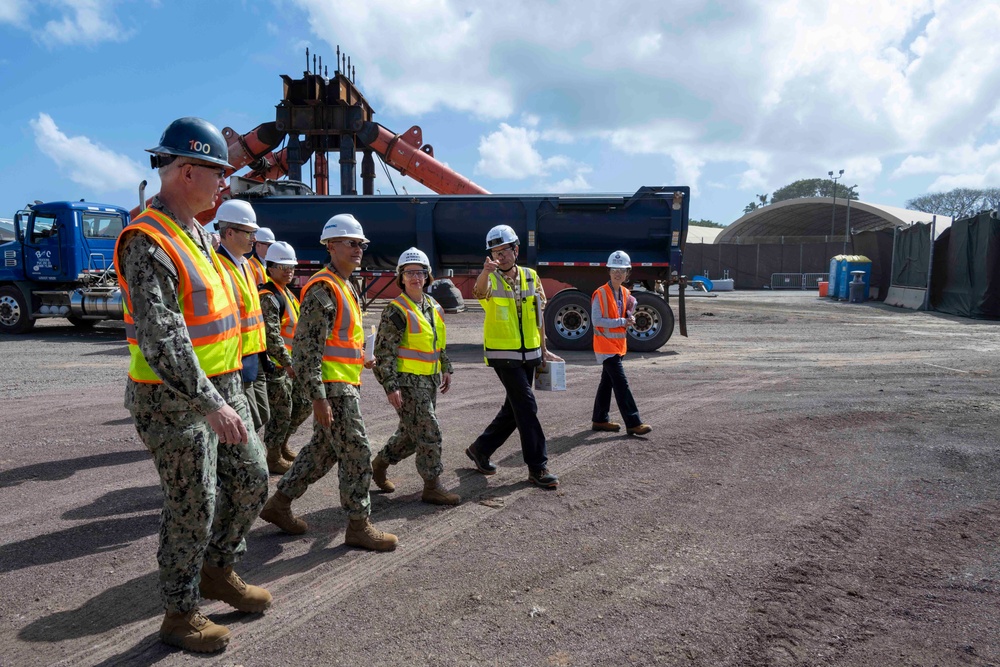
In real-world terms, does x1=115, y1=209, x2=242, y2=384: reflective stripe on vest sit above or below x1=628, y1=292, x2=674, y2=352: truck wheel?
above

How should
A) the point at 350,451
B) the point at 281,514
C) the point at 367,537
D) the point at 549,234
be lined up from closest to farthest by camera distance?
the point at 350,451, the point at 367,537, the point at 281,514, the point at 549,234

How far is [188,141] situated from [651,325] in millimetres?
→ 10839

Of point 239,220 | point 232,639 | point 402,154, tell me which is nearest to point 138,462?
point 239,220

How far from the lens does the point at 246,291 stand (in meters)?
3.47

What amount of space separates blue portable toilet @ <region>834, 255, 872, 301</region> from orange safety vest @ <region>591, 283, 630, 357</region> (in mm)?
24098

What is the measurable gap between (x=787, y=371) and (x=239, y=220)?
8482 mm

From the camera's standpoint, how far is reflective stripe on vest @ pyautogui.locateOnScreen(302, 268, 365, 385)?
370 centimetres

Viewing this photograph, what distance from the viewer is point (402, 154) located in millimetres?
19594

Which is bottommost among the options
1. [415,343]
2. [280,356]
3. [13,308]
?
[13,308]

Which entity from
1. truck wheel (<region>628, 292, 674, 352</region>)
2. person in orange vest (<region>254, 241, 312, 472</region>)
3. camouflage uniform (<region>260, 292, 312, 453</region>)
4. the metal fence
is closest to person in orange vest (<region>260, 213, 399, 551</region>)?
person in orange vest (<region>254, 241, 312, 472</region>)

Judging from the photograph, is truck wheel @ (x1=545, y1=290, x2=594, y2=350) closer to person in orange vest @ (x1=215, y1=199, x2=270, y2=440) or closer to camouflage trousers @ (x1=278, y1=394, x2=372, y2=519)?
person in orange vest @ (x1=215, y1=199, x2=270, y2=440)

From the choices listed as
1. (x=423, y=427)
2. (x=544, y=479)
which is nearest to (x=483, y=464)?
(x=544, y=479)

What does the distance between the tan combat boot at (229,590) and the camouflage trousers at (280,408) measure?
94.1 inches

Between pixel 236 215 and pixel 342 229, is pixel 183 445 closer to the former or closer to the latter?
pixel 342 229
